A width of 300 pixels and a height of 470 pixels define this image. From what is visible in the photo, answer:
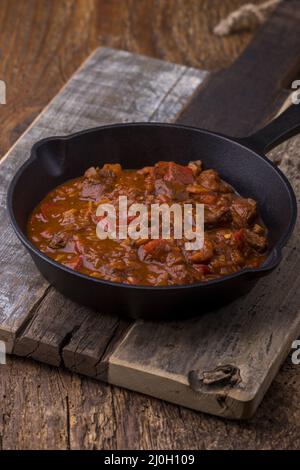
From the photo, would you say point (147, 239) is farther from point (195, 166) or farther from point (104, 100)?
point (104, 100)

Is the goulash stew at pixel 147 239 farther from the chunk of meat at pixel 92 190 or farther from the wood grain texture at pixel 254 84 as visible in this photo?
the wood grain texture at pixel 254 84

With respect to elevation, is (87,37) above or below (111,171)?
below

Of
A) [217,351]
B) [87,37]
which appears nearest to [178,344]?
[217,351]

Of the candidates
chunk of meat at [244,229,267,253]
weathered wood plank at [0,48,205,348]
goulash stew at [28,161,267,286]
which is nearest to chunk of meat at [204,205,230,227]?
goulash stew at [28,161,267,286]

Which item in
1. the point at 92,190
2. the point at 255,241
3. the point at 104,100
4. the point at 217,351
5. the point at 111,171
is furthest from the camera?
the point at 104,100

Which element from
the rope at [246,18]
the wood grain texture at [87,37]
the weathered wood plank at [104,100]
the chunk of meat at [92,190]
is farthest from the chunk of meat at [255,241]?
the rope at [246,18]

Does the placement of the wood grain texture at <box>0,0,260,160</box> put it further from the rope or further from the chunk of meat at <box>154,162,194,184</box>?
the chunk of meat at <box>154,162,194,184</box>
